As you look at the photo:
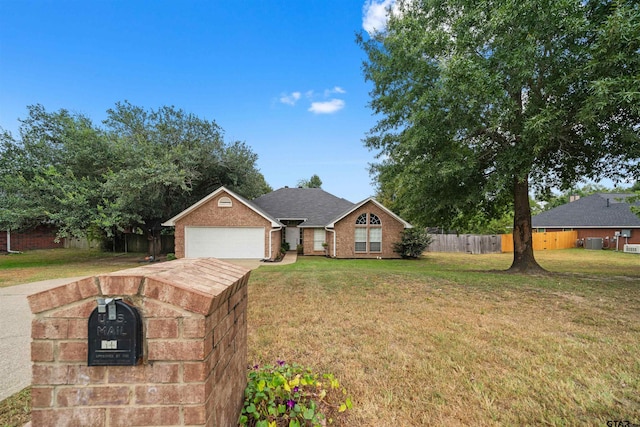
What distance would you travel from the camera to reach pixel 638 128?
26.6ft

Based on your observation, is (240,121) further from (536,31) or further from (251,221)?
(536,31)

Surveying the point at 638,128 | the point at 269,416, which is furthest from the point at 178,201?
the point at 638,128

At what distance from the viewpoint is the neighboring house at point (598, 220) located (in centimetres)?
2418

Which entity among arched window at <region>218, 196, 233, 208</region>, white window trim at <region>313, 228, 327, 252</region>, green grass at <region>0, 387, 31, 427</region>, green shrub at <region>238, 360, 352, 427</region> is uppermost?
arched window at <region>218, 196, 233, 208</region>

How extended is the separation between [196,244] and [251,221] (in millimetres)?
3390

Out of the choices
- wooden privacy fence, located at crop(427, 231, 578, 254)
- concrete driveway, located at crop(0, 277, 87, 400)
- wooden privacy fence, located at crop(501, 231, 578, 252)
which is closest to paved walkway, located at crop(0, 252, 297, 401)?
concrete driveway, located at crop(0, 277, 87, 400)

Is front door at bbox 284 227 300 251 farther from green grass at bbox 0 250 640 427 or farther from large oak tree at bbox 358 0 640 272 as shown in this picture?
Answer: green grass at bbox 0 250 640 427

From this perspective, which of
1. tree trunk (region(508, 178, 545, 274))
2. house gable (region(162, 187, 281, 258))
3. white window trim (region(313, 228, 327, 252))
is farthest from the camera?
white window trim (region(313, 228, 327, 252))

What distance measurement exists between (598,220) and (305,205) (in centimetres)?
2781

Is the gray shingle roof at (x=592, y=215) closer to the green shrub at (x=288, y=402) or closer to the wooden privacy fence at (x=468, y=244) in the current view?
the wooden privacy fence at (x=468, y=244)

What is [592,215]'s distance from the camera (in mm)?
27078

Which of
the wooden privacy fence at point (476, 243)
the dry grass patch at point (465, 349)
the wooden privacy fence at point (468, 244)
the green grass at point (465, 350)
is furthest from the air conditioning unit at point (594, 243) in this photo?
the dry grass patch at point (465, 349)

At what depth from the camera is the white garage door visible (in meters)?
15.8

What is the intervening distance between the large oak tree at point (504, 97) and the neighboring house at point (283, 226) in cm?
585
